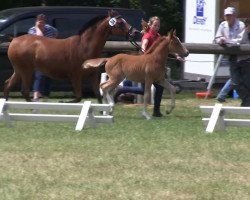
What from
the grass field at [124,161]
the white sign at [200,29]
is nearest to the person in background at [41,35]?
the grass field at [124,161]

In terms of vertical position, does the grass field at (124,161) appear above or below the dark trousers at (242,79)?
above

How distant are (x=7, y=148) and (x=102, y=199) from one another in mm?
3125

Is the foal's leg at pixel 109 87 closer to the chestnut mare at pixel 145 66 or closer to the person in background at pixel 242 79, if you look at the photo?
the chestnut mare at pixel 145 66

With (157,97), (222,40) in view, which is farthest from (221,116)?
(222,40)

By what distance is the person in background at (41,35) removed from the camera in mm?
17750

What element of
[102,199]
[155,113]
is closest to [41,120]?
[155,113]

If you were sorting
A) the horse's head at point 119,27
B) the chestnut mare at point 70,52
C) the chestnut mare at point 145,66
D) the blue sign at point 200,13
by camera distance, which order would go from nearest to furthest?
the chestnut mare at point 145,66
the horse's head at point 119,27
the chestnut mare at point 70,52
the blue sign at point 200,13

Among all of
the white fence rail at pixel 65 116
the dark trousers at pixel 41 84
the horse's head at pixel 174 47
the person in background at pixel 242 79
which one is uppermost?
the horse's head at pixel 174 47

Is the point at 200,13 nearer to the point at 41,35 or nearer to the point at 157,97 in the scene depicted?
the point at 41,35

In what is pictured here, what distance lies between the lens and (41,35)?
1767cm

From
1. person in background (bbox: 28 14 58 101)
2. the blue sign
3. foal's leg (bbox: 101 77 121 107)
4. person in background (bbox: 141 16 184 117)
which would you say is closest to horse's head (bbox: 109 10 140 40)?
person in background (bbox: 141 16 184 117)

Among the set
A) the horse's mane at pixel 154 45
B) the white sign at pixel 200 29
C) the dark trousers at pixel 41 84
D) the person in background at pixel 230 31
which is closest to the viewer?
the horse's mane at pixel 154 45

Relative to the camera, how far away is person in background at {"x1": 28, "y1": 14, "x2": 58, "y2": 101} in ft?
58.2

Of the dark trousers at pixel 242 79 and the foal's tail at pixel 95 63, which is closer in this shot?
the foal's tail at pixel 95 63
